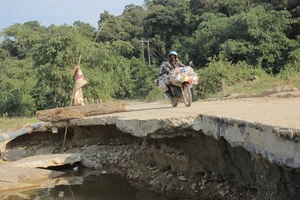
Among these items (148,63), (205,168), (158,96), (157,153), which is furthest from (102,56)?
(148,63)

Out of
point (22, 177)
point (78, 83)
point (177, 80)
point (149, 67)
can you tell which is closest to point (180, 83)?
point (177, 80)

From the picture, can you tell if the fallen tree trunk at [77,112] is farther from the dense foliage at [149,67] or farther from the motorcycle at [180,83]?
the dense foliage at [149,67]

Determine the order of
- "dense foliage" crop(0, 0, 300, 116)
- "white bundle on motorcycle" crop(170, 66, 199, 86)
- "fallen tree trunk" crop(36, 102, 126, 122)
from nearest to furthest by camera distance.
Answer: "white bundle on motorcycle" crop(170, 66, 199, 86) < "fallen tree trunk" crop(36, 102, 126, 122) < "dense foliage" crop(0, 0, 300, 116)

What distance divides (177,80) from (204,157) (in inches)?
103

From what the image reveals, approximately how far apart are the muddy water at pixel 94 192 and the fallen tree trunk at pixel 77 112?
225 centimetres

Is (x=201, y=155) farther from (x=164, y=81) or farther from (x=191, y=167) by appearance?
(x=164, y=81)

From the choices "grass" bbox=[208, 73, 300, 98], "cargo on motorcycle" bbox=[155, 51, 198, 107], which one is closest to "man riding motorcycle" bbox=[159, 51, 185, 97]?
"cargo on motorcycle" bbox=[155, 51, 198, 107]

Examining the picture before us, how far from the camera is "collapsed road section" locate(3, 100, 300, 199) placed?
3.33m

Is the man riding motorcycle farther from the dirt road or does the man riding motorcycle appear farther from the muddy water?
the muddy water

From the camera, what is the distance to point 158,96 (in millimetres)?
26891

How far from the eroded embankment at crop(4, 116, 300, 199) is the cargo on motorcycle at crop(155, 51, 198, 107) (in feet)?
4.57

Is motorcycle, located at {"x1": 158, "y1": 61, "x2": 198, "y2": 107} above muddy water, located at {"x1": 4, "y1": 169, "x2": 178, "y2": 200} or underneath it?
above

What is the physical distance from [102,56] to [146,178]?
41.9ft

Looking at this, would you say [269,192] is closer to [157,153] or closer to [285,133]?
[285,133]
